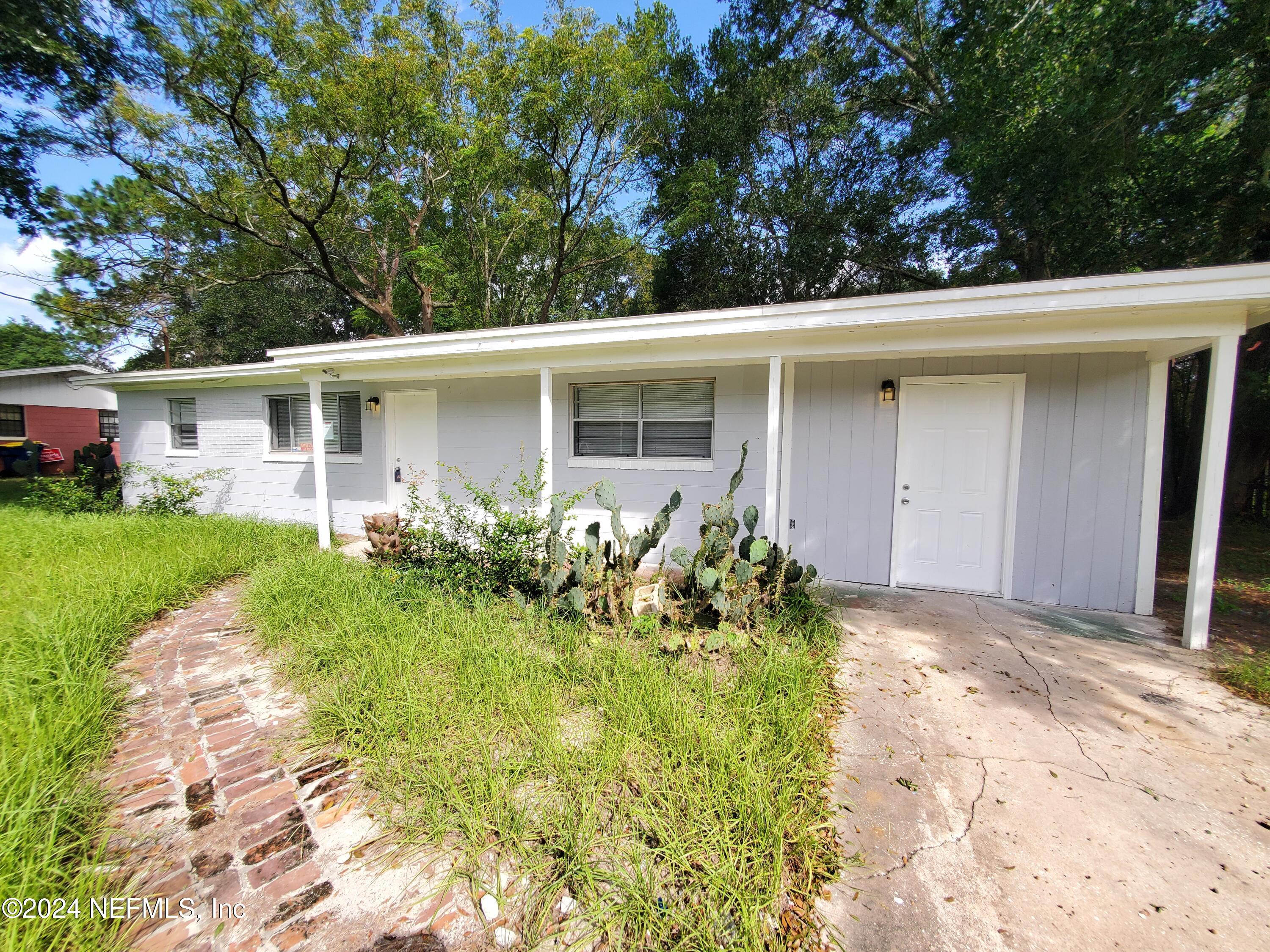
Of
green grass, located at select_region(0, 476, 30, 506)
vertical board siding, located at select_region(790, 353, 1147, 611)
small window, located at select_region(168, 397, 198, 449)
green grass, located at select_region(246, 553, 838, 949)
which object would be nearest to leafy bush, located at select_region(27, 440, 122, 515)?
green grass, located at select_region(0, 476, 30, 506)

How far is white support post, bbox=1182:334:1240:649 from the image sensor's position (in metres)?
3.28

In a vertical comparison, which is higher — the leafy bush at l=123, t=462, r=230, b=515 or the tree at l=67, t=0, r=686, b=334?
the tree at l=67, t=0, r=686, b=334

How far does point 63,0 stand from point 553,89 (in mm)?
7718

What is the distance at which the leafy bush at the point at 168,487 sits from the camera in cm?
753

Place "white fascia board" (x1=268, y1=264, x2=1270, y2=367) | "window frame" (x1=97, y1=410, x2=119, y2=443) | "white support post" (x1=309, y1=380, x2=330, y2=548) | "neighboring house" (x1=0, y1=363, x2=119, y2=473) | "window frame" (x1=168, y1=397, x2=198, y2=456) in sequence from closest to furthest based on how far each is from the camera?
1. "white fascia board" (x1=268, y1=264, x2=1270, y2=367)
2. "white support post" (x1=309, y1=380, x2=330, y2=548)
3. "window frame" (x1=168, y1=397, x2=198, y2=456)
4. "neighboring house" (x1=0, y1=363, x2=119, y2=473)
5. "window frame" (x1=97, y1=410, x2=119, y2=443)

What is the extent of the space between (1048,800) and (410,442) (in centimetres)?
712

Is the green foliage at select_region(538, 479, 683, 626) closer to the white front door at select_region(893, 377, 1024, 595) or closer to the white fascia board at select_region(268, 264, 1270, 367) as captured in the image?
the white fascia board at select_region(268, 264, 1270, 367)

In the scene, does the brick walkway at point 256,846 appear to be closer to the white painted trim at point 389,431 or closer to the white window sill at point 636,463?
the white window sill at point 636,463

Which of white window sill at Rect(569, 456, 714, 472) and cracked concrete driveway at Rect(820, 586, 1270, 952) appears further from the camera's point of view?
white window sill at Rect(569, 456, 714, 472)

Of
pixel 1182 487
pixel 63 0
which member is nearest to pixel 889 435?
pixel 1182 487

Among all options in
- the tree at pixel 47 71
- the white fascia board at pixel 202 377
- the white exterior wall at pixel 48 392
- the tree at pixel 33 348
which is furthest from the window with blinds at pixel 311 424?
the tree at pixel 33 348

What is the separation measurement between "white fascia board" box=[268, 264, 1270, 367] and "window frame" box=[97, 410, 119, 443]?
21.3 m

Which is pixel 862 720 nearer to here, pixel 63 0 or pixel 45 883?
pixel 45 883

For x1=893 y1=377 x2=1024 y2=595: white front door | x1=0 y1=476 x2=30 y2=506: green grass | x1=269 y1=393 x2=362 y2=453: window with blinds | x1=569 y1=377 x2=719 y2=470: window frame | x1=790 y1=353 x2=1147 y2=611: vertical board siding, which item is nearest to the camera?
x1=790 y1=353 x2=1147 y2=611: vertical board siding
